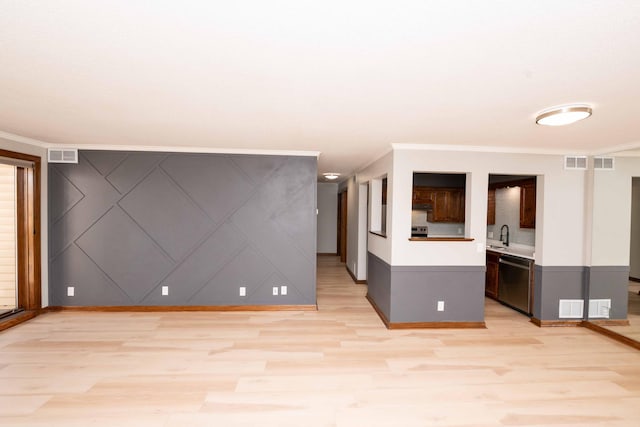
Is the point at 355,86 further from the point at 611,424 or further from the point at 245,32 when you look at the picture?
the point at 611,424

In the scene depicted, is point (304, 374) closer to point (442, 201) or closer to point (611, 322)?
point (611, 322)

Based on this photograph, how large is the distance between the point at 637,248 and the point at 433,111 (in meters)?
3.68

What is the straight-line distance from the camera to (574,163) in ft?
14.2

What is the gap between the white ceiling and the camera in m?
1.42

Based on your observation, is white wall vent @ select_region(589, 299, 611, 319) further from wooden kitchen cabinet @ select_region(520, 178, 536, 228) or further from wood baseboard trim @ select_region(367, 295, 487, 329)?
wood baseboard trim @ select_region(367, 295, 487, 329)

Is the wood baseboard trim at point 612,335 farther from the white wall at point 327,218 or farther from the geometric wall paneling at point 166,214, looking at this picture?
the white wall at point 327,218

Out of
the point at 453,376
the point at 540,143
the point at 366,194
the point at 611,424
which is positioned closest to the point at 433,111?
the point at 540,143

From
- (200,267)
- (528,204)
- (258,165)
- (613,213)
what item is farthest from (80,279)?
(613,213)

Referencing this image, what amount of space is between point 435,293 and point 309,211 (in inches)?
84.8

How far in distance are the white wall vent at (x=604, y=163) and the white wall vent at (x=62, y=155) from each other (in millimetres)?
7297

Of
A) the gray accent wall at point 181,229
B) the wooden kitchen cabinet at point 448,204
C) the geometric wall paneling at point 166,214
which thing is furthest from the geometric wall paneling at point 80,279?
the wooden kitchen cabinet at point 448,204

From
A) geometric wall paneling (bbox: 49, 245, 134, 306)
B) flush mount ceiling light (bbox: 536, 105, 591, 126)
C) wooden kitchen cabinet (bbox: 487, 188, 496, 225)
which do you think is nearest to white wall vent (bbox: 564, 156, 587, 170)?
wooden kitchen cabinet (bbox: 487, 188, 496, 225)

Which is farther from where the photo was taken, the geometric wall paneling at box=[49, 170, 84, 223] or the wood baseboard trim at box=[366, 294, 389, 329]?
the geometric wall paneling at box=[49, 170, 84, 223]

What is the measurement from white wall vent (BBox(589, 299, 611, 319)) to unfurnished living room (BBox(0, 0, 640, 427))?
0.03 metres
